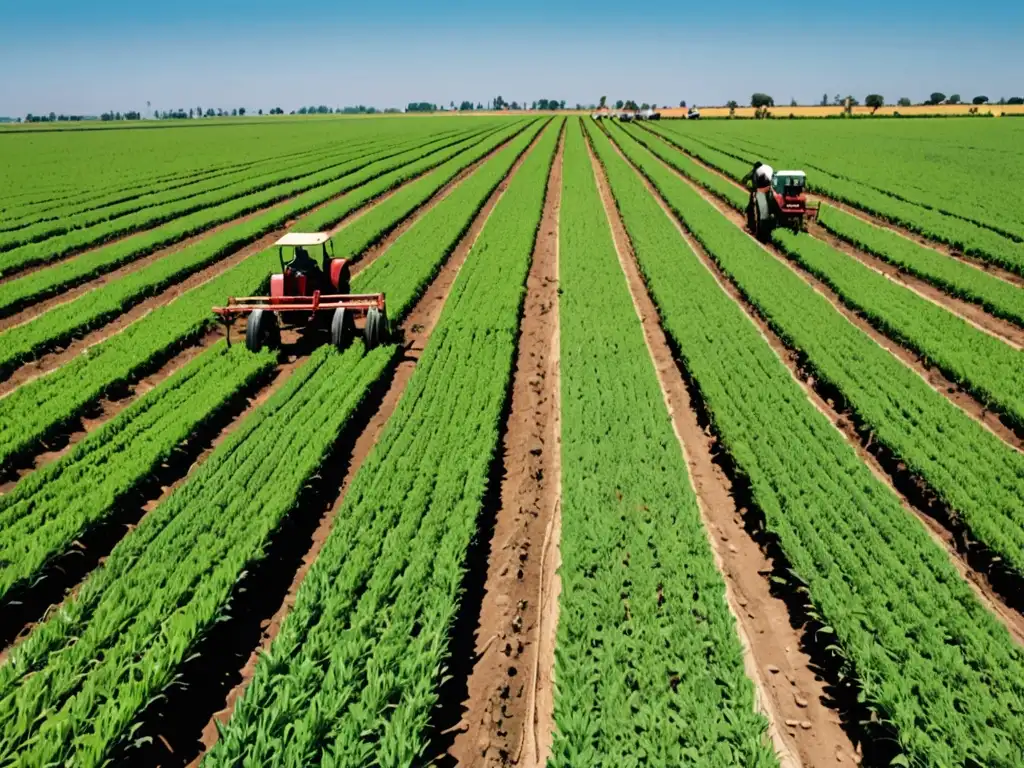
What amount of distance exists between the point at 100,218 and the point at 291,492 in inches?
997

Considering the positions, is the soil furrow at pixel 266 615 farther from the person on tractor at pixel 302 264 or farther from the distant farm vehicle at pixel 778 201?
the distant farm vehicle at pixel 778 201

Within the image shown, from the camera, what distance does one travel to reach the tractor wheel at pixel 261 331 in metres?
12.8

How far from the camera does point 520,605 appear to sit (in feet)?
22.7

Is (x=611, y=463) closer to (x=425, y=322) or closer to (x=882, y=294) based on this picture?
(x=425, y=322)

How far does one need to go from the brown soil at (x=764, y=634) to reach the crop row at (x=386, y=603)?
119 inches

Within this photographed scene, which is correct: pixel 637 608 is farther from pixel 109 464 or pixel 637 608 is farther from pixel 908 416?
pixel 109 464

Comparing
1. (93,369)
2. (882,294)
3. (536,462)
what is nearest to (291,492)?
(536,462)

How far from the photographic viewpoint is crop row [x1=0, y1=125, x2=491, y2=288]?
56.5 feet

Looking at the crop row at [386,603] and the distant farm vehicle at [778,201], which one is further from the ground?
the distant farm vehicle at [778,201]

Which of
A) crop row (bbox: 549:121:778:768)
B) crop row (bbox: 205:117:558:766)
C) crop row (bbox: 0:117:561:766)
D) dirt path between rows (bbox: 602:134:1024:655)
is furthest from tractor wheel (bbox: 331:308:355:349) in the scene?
dirt path between rows (bbox: 602:134:1024:655)

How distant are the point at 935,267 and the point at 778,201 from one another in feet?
19.2

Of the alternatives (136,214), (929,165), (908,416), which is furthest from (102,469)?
(929,165)

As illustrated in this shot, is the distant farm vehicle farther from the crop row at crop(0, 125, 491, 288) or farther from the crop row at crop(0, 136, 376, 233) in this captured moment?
the crop row at crop(0, 136, 376, 233)

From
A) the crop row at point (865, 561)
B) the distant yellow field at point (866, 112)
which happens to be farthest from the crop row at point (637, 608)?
the distant yellow field at point (866, 112)
